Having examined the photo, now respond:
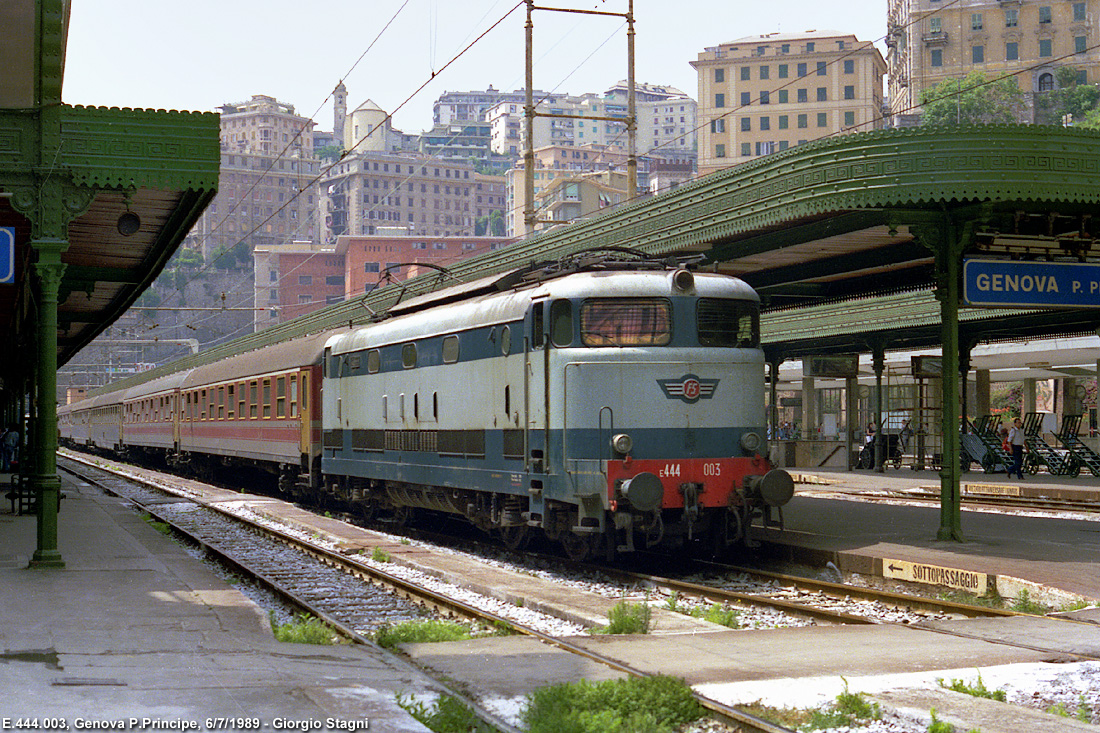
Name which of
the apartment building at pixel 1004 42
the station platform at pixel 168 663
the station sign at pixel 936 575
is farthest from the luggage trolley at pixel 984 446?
the apartment building at pixel 1004 42

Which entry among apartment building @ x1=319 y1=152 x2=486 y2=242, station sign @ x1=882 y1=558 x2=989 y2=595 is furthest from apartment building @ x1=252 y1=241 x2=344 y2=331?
station sign @ x1=882 y1=558 x2=989 y2=595

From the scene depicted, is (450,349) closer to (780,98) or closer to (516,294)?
(516,294)

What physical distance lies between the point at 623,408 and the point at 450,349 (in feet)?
12.4

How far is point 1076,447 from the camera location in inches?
1223

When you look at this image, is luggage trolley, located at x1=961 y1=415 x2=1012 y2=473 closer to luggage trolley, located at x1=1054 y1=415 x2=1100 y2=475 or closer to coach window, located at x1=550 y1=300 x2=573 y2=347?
luggage trolley, located at x1=1054 y1=415 x2=1100 y2=475

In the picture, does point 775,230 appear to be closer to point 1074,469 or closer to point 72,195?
point 72,195

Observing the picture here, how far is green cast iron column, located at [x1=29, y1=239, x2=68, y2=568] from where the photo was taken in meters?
13.0

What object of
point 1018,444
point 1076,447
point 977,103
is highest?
point 977,103

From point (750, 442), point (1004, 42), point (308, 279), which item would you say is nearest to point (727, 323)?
point (750, 442)

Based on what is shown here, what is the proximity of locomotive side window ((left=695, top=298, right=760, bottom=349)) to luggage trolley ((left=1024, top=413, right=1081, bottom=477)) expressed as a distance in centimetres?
2010

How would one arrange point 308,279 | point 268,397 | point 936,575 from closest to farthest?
point 936,575 < point 268,397 < point 308,279

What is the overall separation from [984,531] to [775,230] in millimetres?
5134

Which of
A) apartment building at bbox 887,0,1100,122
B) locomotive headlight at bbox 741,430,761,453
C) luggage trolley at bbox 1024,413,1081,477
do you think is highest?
apartment building at bbox 887,0,1100,122

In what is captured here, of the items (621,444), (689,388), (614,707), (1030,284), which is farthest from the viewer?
(1030,284)
